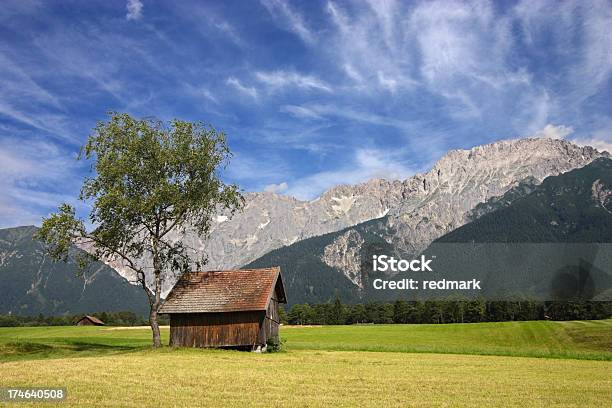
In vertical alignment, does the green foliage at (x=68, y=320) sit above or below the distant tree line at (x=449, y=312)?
below

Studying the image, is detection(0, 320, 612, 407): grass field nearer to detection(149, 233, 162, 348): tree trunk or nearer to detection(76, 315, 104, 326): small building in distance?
detection(149, 233, 162, 348): tree trunk

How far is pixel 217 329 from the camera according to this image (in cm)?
4494

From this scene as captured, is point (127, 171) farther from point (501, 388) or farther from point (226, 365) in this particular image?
point (501, 388)

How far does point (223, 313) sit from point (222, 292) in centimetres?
190

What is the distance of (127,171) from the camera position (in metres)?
43.5

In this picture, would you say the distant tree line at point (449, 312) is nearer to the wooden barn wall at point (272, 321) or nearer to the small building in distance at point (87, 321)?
the small building in distance at point (87, 321)

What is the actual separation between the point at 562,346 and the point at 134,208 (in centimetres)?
5370

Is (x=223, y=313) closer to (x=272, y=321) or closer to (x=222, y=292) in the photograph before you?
(x=222, y=292)

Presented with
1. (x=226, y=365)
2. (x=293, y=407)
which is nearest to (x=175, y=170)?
(x=226, y=365)

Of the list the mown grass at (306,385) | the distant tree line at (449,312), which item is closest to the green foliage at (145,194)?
the mown grass at (306,385)

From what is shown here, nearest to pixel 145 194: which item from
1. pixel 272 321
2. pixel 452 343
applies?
pixel 272 321

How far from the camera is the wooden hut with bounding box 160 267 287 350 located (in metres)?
44.5

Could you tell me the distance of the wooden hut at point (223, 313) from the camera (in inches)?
1751

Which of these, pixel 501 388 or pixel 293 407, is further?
pixel 501 388
